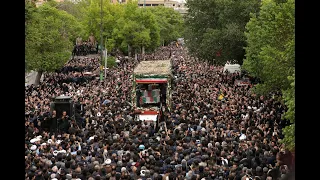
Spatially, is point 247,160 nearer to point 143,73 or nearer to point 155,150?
point 155,150

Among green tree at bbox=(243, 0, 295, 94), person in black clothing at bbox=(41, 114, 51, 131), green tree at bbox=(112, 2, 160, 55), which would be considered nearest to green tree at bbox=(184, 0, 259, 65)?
green tree at bbox=(243, 0, 295, 94)

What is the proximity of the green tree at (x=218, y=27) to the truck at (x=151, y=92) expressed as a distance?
A: 1407 centimetres

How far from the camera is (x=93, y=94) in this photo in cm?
2956

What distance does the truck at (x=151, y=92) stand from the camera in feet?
75.5

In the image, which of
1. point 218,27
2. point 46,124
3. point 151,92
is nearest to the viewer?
point 46,124

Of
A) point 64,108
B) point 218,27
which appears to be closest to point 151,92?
point 64,108

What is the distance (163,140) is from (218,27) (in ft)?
86.6

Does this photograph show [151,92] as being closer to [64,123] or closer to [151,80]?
[151,80]

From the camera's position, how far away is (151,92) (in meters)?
24.6

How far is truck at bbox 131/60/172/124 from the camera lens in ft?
75.5

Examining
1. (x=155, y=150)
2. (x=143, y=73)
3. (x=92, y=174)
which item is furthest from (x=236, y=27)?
(x=92, y=174)
